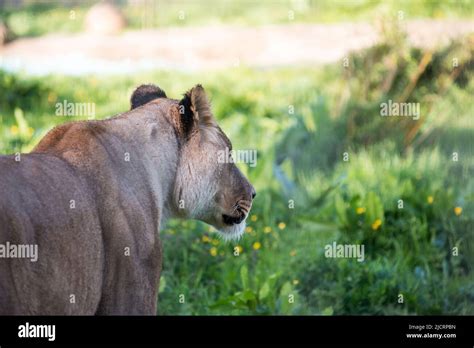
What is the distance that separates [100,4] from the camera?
51.6 feet

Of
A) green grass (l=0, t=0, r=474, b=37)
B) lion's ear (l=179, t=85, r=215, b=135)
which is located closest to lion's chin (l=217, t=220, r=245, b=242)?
lion's ear (l=179, t=85, r=215, b=135)

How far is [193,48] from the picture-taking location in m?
15.2

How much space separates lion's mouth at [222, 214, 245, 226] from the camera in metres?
5.55

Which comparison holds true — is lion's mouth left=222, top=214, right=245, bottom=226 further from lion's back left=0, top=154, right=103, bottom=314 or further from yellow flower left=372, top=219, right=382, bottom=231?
yellow flower left=372, top=219, right=382, bottom=231

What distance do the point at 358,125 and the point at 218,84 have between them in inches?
114

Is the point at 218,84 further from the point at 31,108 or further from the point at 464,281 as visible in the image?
the point at 464,281

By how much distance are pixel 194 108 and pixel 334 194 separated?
3355mm

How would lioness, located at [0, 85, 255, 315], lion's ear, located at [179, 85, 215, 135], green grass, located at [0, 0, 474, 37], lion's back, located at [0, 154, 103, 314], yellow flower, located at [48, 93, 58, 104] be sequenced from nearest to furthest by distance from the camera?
1. lion's back, located at [0, 154, 103, 314]
2. lioness, located at [0, 85, 255, 315]
3. lion's ear, located at [179, 85, 215, 135]
4. yellow flower, located at [48, 93, 58, 104]
5. green grass, located at [0, 0, 474, 37]

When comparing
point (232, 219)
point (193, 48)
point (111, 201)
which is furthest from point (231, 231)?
point (193, 48)

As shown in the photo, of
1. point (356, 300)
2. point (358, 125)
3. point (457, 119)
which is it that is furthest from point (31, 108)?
point (356, 300)

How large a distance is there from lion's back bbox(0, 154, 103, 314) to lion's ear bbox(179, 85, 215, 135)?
0.81 meters

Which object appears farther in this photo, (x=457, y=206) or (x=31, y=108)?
(x=31, y=108)

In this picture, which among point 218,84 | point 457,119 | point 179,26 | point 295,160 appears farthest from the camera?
point 179,26

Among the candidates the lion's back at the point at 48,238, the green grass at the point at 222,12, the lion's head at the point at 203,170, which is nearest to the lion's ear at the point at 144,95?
the lion's head at the point at 203,170
